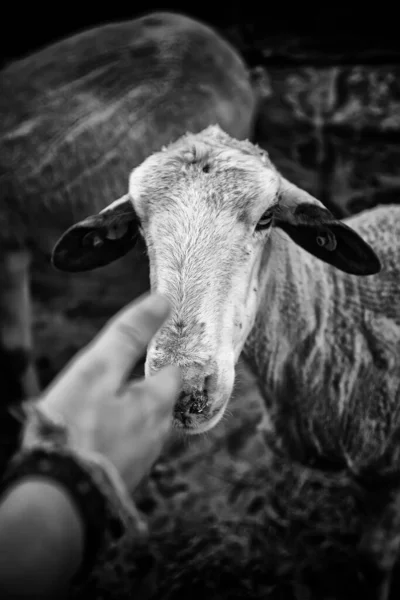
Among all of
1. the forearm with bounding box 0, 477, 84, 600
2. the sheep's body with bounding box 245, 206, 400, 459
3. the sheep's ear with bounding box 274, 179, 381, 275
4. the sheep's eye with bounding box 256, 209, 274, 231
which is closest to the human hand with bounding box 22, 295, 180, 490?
the forearm with bounding box 0, 477, 84, 600

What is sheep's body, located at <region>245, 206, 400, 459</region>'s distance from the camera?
2506mm

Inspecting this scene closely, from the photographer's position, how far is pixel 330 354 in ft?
8.30

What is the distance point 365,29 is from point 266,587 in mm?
4539

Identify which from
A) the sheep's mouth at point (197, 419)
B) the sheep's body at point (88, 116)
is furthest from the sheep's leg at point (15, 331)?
the sheep's mouth at point (197, 419)

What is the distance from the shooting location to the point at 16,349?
4102 mm

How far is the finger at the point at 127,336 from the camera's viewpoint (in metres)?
1.17

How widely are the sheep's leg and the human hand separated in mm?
3002

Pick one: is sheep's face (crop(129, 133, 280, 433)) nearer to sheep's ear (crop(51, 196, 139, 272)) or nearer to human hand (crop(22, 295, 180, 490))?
sheep's ear (crop(51, 196, 139, 272))

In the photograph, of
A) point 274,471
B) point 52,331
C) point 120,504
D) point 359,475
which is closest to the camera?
point 120,504

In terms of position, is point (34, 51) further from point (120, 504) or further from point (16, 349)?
point (120, 504)

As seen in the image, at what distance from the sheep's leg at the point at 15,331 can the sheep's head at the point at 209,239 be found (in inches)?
70.4

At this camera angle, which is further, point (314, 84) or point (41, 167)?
point (314, 84)

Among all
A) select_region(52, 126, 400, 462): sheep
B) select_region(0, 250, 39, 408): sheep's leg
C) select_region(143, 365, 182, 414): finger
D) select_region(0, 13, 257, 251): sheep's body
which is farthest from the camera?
select_region(0, 250, 39, 408): sheep's leg

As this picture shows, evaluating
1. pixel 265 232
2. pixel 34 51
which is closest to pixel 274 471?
pixel 265 232
